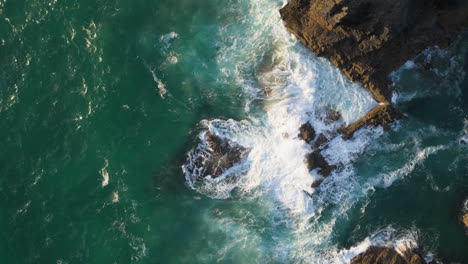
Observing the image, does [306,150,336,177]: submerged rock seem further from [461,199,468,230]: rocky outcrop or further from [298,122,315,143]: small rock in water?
[461,199,468,230]: rocky outcrop

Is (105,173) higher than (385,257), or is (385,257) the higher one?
(105,173)

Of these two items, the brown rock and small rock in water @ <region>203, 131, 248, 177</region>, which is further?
small rock in water @ <region>203, 131, 248, 177</region>

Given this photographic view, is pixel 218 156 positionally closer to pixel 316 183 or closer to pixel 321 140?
pixel 316 183

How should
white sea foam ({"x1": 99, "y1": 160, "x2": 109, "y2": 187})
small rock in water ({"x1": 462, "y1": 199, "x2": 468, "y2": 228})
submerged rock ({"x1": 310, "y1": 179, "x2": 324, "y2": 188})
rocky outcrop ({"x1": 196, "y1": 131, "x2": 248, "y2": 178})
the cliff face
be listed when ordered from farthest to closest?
white sea foam ({"x1": 99, "y1": 160, "x2": 109, "y2": 187}) < rocky outcrop ({"x1": 196, "y1": 131, "x2": 248, "y2": 178}) < submerged rock ({"x1": 310, "y1": 179, "x2": 324, "y2": 188}) < small rock in water ({"x1": 462, "y1": 199, "x2": 468, "y2": 228}) < the cliff face

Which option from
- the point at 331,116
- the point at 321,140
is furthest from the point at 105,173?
the point at 331,116

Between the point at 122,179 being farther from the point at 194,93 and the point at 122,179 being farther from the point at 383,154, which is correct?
the point at 383,154

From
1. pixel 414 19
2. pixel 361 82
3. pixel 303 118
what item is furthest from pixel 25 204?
pixel 414 19

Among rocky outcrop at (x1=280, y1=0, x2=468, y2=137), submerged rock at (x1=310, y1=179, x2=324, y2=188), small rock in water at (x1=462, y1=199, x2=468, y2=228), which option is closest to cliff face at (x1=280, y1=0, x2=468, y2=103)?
rocky outcrop at (x1=280, y1=0, x2=468, y2=137)
